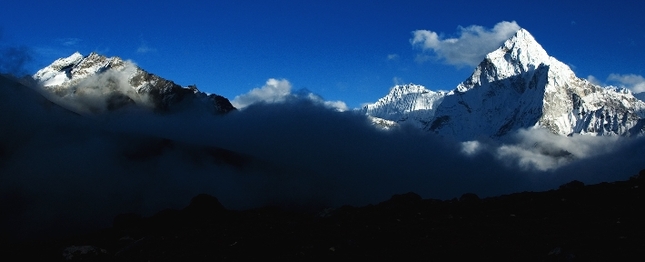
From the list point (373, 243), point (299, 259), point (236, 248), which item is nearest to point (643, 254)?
point (373, 243)

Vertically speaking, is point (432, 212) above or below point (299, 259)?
above

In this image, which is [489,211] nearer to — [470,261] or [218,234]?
[470,261]

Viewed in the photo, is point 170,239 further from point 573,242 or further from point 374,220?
point 573,242

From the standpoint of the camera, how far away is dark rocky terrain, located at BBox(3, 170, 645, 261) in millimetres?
22000

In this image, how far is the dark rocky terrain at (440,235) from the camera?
22.0m

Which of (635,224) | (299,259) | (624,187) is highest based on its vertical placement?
(624,187)

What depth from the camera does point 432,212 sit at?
3155cm

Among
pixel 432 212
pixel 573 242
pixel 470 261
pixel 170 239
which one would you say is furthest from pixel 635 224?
pixel 170 239

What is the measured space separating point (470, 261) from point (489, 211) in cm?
939

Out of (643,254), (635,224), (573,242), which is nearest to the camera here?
(643,254)

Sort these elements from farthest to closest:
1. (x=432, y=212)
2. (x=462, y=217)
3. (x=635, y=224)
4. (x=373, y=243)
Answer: (x=432, y=212) < (x=462, y=217) < (x=373, y=243) < (x=635, y=224)

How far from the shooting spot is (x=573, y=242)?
21141mm

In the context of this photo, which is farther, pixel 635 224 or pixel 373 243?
pixel 373 243

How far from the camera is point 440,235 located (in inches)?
999
